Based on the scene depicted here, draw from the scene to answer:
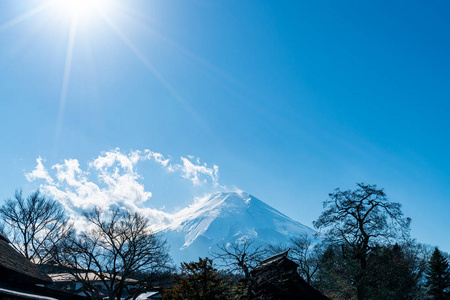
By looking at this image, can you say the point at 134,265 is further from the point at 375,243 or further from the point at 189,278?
the point at 375,243

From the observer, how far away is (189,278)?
1242cm

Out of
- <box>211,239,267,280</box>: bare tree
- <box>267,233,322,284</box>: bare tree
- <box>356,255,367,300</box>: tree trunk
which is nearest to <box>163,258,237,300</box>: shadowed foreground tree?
<box>211,239,267,280</box>: bare tree

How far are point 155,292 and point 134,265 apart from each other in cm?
1082

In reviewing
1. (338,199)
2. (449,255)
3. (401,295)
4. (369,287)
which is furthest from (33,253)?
(449,255)

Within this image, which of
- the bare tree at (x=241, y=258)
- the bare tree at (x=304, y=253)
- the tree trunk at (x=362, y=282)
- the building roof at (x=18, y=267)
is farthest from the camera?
the bare tree at (x=304, y=253)

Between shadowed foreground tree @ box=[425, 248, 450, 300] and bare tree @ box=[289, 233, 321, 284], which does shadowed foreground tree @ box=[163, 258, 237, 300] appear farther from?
shadowed foreground tree @ box=[425, 248, 450, 300]

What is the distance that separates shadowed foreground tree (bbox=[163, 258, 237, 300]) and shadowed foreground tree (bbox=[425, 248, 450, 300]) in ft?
122

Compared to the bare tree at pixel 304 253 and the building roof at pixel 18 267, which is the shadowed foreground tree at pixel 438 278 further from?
the building roof at pixel 18 267

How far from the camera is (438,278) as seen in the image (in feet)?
121

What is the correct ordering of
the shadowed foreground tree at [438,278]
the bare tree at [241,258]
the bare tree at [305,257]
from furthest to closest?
the shadowed foreground tree at [438,278] → the bare tree at [305,257] → the bare tree at [241,258]

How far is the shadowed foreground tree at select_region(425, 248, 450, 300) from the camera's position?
3575cm

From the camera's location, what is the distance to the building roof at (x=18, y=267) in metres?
16.4

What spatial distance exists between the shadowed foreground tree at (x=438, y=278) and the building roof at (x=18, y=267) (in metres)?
44.4

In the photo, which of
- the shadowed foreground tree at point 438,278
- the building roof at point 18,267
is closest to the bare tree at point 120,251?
the building roof at point 18,267
